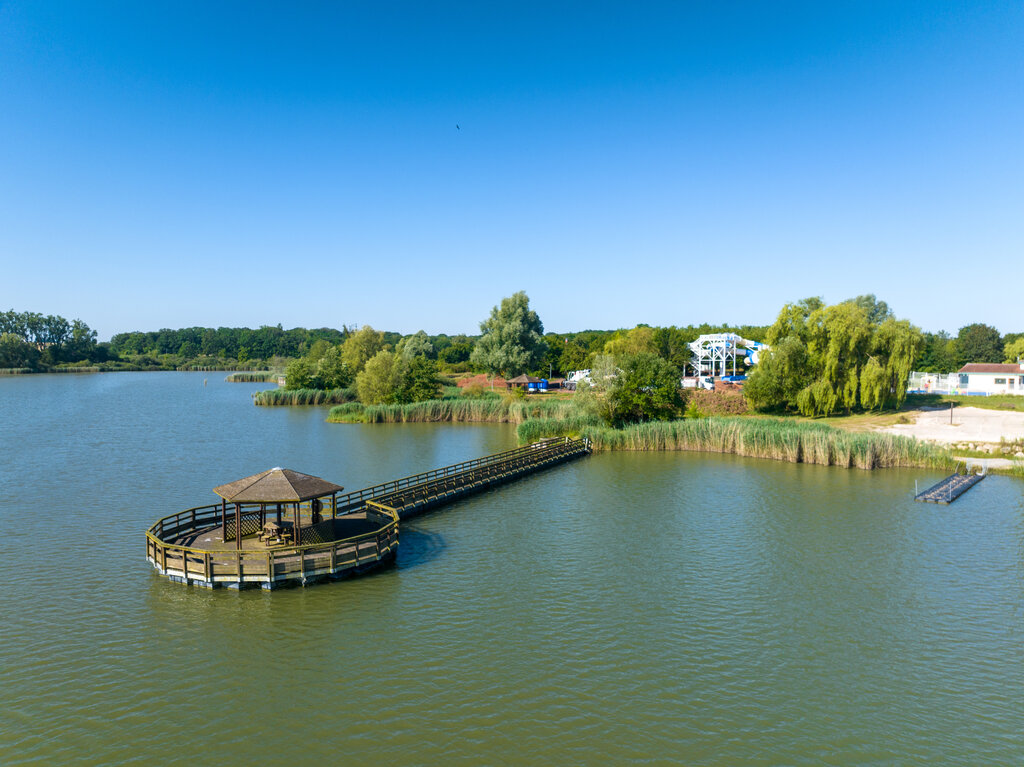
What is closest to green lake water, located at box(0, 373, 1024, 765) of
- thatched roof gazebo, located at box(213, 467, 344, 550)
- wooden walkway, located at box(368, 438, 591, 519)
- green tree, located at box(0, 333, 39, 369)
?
wooden walkway, located at box(368, 438, 591, 519)

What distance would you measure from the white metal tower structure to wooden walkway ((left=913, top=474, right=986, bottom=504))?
4174cm

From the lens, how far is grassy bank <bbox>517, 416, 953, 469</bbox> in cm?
3841

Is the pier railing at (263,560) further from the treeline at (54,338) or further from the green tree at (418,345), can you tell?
the treeline at (54,338)

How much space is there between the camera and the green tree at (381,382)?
6994 cm

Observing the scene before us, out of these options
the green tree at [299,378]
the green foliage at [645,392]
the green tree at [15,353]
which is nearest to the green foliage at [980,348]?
the green foliage at [645,392]

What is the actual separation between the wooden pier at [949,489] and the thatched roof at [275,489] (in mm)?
28660

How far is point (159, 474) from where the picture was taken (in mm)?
35531

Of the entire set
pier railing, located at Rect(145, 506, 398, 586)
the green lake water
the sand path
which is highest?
the sand path

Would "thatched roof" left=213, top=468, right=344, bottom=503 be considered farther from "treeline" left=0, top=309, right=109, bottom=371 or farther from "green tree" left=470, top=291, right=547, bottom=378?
"treeline" left=0, top=309, right=109, bottom=371

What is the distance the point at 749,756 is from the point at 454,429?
4972 centimetres

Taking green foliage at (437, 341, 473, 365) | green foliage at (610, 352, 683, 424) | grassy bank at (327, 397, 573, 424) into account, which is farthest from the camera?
green foliage at (437, 341, 473, 365)

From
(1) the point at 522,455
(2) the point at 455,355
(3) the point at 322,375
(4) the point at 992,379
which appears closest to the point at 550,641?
(1) the point at 522,455

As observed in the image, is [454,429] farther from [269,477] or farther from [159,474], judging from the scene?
[269,477]

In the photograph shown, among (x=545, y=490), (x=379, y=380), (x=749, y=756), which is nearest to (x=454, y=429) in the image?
(x=379, y=380)
